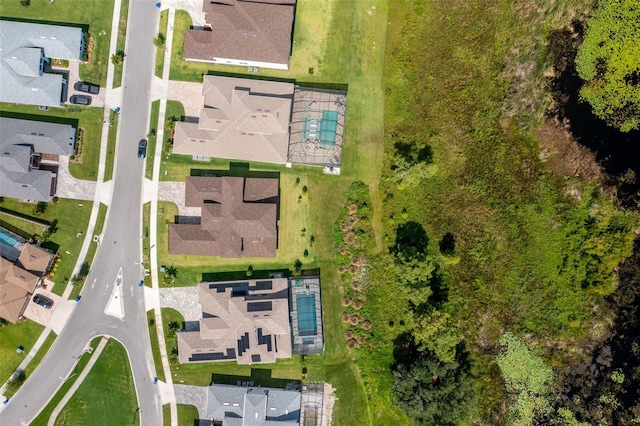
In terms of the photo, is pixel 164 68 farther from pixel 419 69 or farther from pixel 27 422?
pixel 27 422

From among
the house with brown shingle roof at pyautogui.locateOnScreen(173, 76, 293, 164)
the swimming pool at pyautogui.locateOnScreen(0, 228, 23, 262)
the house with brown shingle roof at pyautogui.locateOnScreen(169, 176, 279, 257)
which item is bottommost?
the swimming pool at pyautogui.locateOnScreen(0, 228, 23, 262)

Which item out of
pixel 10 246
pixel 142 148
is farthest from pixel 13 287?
pixel 142 148

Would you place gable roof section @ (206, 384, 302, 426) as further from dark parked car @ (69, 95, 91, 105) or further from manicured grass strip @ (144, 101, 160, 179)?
dark parked car @ (69, 95, 91, 105)

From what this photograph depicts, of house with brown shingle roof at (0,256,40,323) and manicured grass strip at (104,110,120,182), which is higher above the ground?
manicured grass strip at (104,110,120,182)

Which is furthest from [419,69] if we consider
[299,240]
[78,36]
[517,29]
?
[78,36]

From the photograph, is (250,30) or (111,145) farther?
(111,145)

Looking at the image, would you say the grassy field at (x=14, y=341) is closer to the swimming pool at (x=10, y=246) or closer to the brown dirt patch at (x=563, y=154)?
the swimming pool at (x=10, y=246)

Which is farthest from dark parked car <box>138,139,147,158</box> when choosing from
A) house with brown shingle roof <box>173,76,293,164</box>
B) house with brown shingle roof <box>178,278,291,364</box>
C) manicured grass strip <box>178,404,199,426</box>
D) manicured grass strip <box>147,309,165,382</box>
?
manicured grass strip <box>178,404,199,426</box>

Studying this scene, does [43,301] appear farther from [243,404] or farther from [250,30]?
[250,30]
